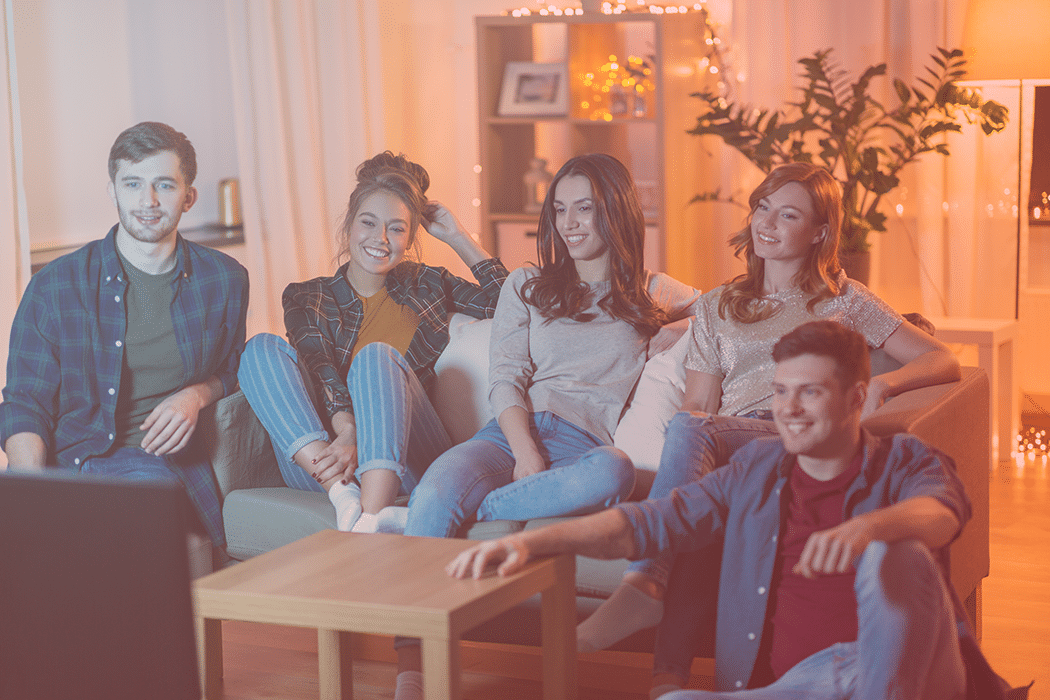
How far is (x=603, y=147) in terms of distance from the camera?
188 inches

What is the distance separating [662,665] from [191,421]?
1.16 m

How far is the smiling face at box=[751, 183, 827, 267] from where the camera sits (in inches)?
91.0

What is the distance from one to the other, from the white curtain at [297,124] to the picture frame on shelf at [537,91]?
68cm

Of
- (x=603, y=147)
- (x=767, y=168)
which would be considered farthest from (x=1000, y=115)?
(x=603, y=147)

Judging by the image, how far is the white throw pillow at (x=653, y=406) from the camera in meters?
2.41

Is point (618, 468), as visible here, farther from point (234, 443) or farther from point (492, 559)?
point (234, 443)

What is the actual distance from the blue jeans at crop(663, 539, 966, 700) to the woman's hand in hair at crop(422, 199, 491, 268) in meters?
1.54

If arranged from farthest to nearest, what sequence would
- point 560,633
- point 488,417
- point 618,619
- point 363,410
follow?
point 488,417
point 363,410
point 618,619
point 560,633

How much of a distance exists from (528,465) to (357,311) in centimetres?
66

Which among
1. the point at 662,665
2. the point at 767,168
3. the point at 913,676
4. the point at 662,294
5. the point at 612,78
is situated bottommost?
the point at 662,665

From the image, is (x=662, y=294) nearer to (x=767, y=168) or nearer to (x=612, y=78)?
(x=767, y=168)

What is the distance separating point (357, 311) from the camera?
2.74 meters

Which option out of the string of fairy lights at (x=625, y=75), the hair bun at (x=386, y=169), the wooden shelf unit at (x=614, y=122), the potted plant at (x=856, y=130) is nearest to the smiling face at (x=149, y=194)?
the hair bun at (x=386, y=169)

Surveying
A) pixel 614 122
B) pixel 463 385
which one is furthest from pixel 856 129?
pixel 463 385
